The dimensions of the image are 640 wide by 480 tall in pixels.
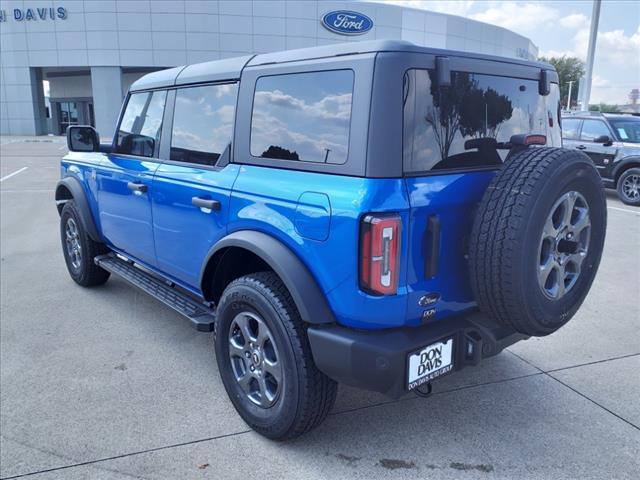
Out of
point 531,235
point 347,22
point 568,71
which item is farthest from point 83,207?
point 568,71

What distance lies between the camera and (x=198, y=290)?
137 inches

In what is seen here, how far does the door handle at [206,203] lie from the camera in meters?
2.96

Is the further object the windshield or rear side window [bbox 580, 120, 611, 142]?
rear side window [bbox 580, 120, 611, 142]

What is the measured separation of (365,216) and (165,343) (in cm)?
247

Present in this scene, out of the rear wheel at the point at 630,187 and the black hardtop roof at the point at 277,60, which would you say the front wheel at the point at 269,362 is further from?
the rear wheel at the point at 630,187

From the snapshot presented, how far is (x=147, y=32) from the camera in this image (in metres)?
32.5

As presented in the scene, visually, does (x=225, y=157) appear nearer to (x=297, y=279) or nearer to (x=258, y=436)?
(x=297, y=279)

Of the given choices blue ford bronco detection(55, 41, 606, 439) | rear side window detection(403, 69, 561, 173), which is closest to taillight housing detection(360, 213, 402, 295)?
blue ford bronco detection(55, 41, 606, 439)

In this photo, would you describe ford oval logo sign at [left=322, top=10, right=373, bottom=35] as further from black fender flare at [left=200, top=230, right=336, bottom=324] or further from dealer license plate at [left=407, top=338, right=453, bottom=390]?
dealer license plate at [left=407, top=338, right=453, bottom=390]

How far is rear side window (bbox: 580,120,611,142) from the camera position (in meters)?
11.0

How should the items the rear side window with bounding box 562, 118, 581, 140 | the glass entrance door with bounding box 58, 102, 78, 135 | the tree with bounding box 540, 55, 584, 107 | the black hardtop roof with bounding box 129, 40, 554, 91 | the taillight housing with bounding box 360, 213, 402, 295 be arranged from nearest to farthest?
the taillight housing with bounding box 360, 213, 402, 295 → the black hardtop roof with bounding box 129, 40, 554, 91 → the rear side window with bounding box 562, 118, 581, 140 → the glass entrance door with bounding box 58, 102, 78, 135 → the tree with bounding box 540, 55, 584, 107

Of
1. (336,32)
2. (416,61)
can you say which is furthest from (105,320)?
(336,32)

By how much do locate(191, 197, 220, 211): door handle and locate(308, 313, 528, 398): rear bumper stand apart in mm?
981

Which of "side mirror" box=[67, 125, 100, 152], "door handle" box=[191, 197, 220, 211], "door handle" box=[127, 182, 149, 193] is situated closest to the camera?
"door handle" box=[191, 197, 220, 211]
